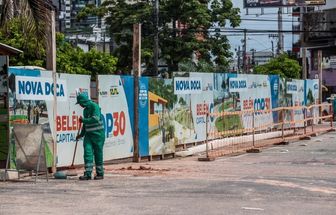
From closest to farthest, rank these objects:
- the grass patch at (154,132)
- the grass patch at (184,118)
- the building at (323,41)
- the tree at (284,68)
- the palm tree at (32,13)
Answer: the palm tree at (32,13) < the grass patch at (154,132) < the grass patch at (184,118) < the tree at (284,68) < the building at (323,41)

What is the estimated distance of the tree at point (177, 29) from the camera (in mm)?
44344

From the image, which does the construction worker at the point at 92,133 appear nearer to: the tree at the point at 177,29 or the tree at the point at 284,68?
the tree at the point at 177,29

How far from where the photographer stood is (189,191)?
10883 millimetres

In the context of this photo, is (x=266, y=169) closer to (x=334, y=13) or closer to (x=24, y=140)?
(x=24, y=140)

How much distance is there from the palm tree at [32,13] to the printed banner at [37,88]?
1353 millimetres

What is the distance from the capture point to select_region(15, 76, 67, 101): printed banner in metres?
12.4

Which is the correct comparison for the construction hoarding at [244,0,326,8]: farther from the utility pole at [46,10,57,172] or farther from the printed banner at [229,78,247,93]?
the utility pole at [46,10,57,172]

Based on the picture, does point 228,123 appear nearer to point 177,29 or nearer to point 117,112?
point 117,112

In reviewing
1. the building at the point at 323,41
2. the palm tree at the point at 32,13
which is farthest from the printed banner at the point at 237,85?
the building at the point at 323,41

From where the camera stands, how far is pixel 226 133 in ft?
68.7

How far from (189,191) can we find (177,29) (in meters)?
34.0

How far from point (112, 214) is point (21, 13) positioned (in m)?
6.96

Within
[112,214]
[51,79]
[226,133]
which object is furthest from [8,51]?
[226,133]

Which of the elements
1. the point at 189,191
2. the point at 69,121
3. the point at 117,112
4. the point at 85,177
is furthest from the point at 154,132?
the point at 189,191
